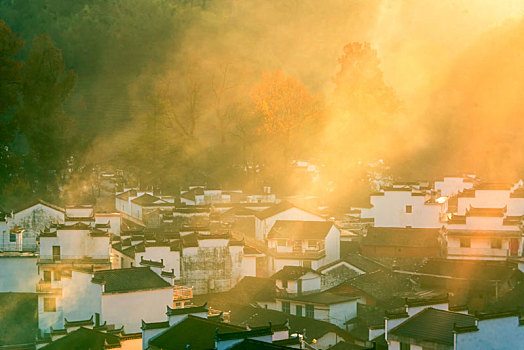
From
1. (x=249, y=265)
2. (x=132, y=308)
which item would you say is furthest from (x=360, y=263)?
(x=132, y=308)

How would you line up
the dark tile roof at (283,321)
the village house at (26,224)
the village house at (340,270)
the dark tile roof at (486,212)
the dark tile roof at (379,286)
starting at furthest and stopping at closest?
the village house at (26,224) < the dark tile roof at (486,212) < the village house at (340,270) < the dark tile roof at (379,286) < the dark tile roof at (283,321)

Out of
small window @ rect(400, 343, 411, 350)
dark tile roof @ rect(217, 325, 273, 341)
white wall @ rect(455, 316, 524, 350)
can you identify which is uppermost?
dark tile roof @ rect(217, 325, 273, 341)

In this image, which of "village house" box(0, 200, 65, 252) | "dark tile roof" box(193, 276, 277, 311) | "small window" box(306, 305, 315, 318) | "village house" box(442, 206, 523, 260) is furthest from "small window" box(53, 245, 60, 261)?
"village house" box(442, 206, 523, 260)

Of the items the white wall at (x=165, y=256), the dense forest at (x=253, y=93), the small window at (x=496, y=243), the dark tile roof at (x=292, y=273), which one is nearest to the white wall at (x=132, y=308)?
the white wall at (x=165, y=256)

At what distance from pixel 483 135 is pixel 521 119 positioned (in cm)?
224

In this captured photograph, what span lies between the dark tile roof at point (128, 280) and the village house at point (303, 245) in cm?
696

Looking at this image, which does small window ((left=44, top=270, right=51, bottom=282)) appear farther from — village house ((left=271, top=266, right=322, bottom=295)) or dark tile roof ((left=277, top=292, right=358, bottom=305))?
dark tile roof ((left=277, top=292, right=358, bottom=305))

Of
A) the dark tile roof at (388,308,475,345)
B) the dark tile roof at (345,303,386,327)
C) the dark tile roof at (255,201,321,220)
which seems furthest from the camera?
the dark tile roof at (255,201,321,220)

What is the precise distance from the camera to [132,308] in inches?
789

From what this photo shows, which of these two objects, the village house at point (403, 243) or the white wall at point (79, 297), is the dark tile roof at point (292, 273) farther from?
the white wall at point (79, 297)

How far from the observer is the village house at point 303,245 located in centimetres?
2698

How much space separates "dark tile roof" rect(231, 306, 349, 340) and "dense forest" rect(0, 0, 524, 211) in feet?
41.4

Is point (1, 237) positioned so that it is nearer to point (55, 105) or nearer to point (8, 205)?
point (8, 205)

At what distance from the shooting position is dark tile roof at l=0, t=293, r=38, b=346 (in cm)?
2178
